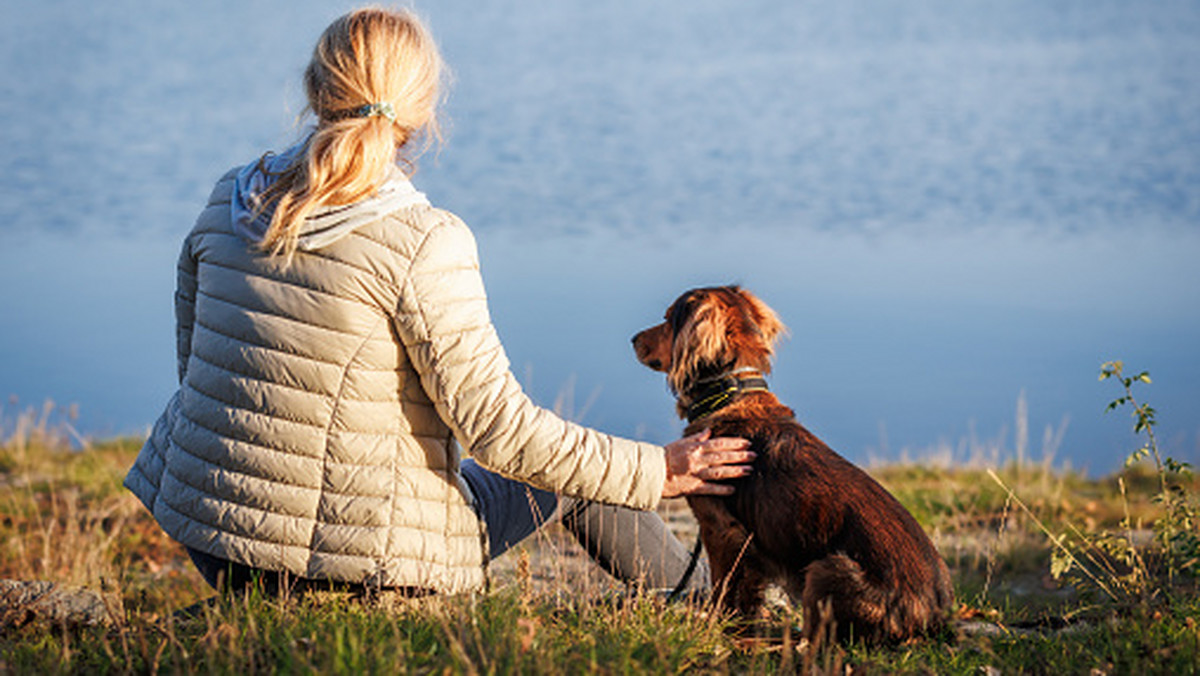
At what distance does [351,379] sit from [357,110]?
899 mm

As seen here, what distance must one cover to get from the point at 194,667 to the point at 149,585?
12.9 ft

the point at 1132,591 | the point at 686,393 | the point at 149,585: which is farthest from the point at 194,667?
the point at 149,585

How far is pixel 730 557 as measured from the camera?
379 centimetres

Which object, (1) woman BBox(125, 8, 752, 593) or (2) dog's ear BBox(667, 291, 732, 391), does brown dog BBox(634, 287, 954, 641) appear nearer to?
(2) dog's ear BBox(667, 291, 732, 391)

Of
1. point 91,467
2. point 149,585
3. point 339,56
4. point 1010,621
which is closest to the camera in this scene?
point 339,56

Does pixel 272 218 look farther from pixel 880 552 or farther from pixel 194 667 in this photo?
pixel 880 552

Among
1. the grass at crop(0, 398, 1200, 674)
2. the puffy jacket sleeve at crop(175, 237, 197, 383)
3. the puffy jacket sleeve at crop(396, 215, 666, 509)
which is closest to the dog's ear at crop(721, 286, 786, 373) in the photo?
the puffy jacket sleeve at crop(396, 215, 666, 509)

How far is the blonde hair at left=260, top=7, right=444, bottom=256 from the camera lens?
10.1 feet

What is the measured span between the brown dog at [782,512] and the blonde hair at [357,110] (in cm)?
140

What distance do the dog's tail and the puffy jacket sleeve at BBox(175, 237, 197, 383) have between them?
2.39 meters

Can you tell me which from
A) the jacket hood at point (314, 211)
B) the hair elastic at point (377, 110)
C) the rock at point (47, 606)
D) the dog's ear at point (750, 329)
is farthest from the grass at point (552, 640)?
the hair elastic at point (377, 110)

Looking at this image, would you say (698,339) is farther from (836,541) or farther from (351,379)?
(351,379)

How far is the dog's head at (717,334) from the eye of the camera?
4.02 m

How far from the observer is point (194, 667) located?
9.29ft
